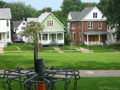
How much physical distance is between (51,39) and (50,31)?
6.76 feet

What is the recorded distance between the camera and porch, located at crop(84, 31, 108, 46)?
53497 mm

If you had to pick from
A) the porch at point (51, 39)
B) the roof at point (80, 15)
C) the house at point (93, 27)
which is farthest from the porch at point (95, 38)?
the porch at point (51, 39)

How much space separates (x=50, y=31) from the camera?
5106 cm

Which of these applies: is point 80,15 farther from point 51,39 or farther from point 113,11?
point 113,11

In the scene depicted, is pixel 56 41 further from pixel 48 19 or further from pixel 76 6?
pixel 76 6

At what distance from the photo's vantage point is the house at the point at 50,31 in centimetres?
5094

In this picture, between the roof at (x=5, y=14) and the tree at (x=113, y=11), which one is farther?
the roof at (x=5, y=14)

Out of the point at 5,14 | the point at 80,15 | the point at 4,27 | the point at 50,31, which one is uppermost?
the point at 80,15

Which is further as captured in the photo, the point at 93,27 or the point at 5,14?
the point at 93,27

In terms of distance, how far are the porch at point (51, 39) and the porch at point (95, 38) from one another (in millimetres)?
5316

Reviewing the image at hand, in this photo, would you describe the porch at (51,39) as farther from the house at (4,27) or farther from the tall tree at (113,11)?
the tall tree at (113,11)

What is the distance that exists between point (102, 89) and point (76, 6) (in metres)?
96.8

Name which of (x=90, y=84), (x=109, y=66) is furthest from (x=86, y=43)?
(x=90, y=84)

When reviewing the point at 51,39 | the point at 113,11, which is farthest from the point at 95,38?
the point at 113,11
